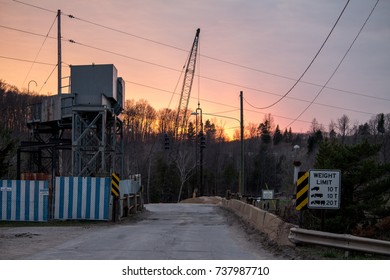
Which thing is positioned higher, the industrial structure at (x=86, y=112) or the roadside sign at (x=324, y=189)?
the industrial structure at (x=86, y=112)

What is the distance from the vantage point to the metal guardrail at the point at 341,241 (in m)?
10.6

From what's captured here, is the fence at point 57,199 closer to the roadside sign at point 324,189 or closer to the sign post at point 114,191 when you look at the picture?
the sign post at point 114,191

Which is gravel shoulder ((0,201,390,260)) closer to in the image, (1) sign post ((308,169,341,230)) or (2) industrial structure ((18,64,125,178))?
(1) sign post ((308,169,341,230))

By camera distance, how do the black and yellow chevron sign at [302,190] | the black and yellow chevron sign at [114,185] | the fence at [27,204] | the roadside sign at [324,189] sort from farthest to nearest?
the black and yellow chevron sign at [114,185], the fence at [27,204], the black and yellow chevron sign at [302,190], the roadside sign at [324,189]

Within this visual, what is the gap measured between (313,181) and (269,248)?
2.46 meters

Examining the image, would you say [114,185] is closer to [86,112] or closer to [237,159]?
[86,112]

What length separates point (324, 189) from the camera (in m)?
13.2

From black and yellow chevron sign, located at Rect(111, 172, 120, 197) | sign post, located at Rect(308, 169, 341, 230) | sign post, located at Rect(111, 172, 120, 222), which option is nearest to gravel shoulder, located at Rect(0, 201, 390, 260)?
sign post, located at Rect(111, 172, 120, 222)

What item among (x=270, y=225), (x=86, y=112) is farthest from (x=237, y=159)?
(x=270, y=225)

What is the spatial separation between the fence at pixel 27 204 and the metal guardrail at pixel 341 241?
1281 cm

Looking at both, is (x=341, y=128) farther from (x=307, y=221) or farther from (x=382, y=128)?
(x=307, y=221)

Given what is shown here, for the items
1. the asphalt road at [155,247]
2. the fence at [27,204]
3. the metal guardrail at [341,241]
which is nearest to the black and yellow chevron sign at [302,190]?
the metal guardrail at [341,241]

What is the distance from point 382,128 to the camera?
85.6 metres

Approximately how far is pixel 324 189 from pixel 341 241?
184cm
